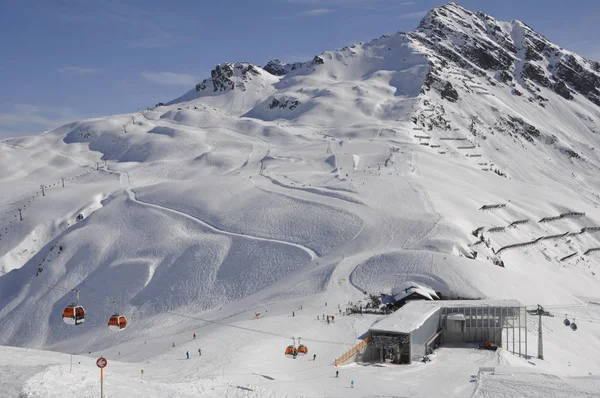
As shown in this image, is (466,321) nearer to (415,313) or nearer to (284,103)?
(415,313)

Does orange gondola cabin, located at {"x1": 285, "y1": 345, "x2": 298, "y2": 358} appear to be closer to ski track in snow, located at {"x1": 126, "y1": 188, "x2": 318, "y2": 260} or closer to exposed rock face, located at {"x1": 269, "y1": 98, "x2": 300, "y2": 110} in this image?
ski track in snow, located at {"x1": 126, "y1": 188, "x2": 318, "y2": 260}

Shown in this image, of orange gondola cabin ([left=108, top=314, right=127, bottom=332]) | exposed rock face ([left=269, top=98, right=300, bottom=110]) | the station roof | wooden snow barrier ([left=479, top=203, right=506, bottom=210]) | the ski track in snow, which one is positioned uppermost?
exposed rock face ([left=269, top=98, right=300, bottom=110])

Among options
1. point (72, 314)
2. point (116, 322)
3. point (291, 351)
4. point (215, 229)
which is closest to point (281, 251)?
point (215, 229)

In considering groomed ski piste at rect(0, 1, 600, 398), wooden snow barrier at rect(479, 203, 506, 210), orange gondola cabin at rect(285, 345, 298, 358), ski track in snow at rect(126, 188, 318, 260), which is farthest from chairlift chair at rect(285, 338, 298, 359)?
wooden snow barrier at rect(479, 203, 506, 210)

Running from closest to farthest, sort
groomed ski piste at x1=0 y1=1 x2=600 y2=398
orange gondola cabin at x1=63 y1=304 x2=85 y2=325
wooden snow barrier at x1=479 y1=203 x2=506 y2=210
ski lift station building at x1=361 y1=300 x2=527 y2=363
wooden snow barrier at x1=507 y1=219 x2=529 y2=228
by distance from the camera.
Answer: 1. orange gondola cabin at x1=63 y1=304 x2=85 y2=325
2. groomed ski piste at x1=0 y1=1 x2=600 y2=398
3. ski lift station building at x1=361 y1=300 x2=527 y2=363
4. wooden snow barrier at x1=507 y1=219 x2=529 y2=228
5. wooden snow barrier at x1=479 y1=203 x2=506 y2=210

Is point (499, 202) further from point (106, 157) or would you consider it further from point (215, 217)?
point (106, 157)

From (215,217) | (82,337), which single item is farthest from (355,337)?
(215,217)
